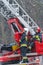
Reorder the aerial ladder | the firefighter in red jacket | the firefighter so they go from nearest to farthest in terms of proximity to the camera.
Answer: the firefighter → the firefighter in red jacket → the aerial ladder

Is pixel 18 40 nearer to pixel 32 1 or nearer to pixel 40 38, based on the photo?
pixel 40 38

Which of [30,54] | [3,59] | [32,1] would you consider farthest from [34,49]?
[32,1]

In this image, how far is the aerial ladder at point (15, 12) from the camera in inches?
575

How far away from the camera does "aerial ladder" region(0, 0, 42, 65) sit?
1460 cm

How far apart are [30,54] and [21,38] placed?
2.36 ft

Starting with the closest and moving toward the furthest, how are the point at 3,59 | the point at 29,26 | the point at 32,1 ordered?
1. the point at 3,59
2. the point at 29,26
3. the point at 32,1

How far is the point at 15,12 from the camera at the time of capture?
47.9ft

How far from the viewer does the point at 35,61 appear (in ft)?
46.5

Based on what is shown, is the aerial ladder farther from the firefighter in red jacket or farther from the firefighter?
the firefighter

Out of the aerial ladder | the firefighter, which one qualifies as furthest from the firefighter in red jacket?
the firefighter

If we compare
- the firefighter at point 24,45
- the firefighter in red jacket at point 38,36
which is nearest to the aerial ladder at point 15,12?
the firefighter in red jacket at point 38,36

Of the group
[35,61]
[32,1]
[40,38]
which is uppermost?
[32,1]

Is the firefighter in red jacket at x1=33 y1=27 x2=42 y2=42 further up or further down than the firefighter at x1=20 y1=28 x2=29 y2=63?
further up

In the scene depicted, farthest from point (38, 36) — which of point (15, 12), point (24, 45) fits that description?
point (15, 12)
